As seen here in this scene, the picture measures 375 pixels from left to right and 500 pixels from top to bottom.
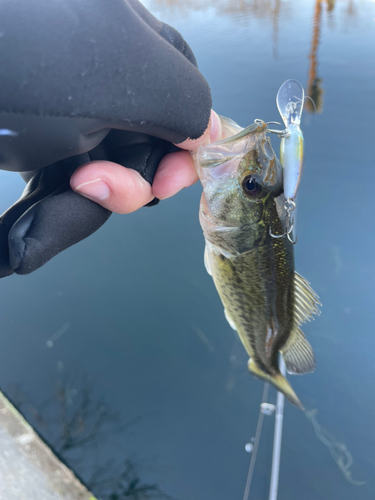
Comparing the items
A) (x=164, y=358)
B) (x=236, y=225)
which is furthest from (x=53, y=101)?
(x=164, y=358)

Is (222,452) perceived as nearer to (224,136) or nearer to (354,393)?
(354,393)

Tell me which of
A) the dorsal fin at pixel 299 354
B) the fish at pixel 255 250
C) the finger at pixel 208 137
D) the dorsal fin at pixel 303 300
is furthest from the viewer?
the dorsal fin at pixel 299 354

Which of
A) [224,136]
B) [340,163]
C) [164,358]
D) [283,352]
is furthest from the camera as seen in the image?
[340,163]

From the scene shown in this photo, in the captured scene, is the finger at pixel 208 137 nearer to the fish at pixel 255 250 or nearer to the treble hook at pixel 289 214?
the fish at pixel 255 250

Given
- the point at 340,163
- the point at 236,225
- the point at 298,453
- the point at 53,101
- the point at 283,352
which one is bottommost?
the point at 298,453

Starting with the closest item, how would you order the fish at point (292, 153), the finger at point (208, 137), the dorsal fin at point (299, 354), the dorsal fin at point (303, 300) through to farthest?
the fish at point (292, 153), the finger at point (208, 137), the dorsal fin at point (303, 300), the dorsal fin at point (299, 354)

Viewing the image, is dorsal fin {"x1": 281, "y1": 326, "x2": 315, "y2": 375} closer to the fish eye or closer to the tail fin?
the tail fin

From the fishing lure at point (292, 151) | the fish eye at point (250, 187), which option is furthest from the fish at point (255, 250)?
the fishing lure at point (292, 151)

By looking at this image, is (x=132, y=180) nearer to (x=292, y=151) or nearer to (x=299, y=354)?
(x=292, y=151)
